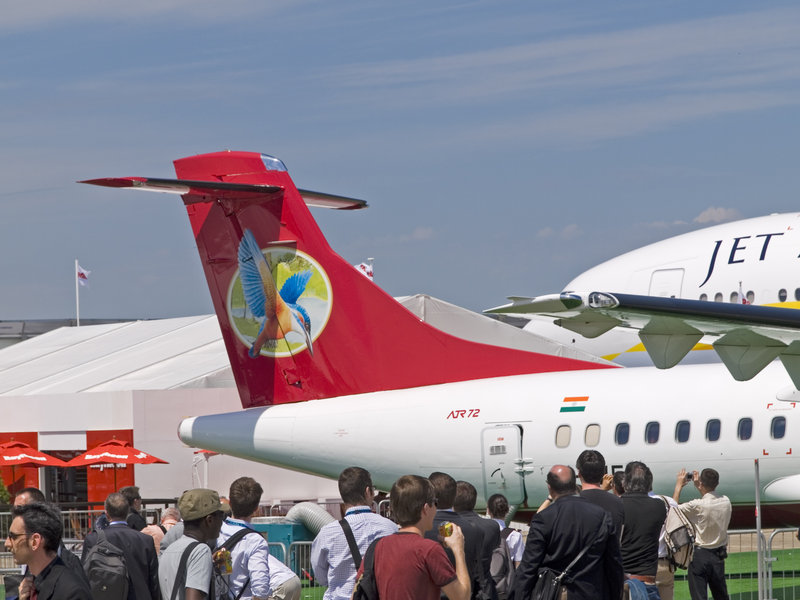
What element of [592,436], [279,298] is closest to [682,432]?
[592,436]

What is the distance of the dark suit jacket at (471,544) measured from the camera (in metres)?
7.35

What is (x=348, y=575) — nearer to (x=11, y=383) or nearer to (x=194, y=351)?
(x=194, y=351)

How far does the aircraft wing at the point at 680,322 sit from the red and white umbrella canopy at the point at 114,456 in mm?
15394

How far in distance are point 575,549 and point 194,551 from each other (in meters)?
2.16

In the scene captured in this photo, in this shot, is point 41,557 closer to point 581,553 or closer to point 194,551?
point 194,551

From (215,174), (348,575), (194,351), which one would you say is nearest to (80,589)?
(348,575)

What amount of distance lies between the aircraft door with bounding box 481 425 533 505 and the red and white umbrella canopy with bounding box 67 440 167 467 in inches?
452

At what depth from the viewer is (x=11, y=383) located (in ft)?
110

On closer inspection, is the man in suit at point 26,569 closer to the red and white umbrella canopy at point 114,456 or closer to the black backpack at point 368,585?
the black backpack at point 368,585

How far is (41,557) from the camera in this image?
→ 5.30 metres

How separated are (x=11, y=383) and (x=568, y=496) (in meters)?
28.7

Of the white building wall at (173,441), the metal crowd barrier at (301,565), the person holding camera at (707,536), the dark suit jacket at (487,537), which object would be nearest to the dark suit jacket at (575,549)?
the dark suit jacket at (487,537)

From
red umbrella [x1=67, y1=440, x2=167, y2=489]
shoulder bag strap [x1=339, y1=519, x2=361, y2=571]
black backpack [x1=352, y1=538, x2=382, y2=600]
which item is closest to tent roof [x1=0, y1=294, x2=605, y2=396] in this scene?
red umbrella [x1=67, y1=440, x2=167, y2=489]

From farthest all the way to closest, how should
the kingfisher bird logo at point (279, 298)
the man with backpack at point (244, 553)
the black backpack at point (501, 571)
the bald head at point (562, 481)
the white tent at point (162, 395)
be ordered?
the white tent at point (162, 395), the kingfisher bird logo at point (279, 298), the black backpack at point (501, 571), the bald head at point (562, 481), the man with backpack at point (244, 553)
